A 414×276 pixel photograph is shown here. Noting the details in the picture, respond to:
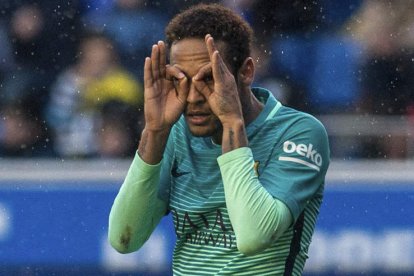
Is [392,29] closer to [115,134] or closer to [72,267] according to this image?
[115,134]

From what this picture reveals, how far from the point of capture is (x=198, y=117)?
4.19 meters

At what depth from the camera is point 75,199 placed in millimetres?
9328

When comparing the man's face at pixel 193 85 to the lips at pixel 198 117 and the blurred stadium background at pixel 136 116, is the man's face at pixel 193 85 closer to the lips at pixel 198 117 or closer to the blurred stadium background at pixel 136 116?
the lips at pixel 198 117

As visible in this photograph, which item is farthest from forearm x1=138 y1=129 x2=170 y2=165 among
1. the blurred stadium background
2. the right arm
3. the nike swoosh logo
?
the blurred stadium background

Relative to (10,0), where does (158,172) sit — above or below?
below

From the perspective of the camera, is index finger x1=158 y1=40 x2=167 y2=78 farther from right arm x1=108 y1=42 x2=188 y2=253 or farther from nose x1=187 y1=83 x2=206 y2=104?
nose x1=187 y1=83 x2=206 y2=104

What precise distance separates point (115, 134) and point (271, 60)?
1253 millimetres

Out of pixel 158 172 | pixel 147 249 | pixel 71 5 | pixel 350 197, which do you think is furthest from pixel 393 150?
pixel 158 172

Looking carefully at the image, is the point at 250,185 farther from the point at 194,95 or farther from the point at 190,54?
the point at 190,54

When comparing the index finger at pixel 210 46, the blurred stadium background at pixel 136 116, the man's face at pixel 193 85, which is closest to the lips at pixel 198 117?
the man's face at pixel 193 85

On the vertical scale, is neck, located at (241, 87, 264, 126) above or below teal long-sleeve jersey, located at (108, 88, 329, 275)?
above

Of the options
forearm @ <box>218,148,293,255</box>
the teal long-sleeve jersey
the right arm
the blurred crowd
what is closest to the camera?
forearm @ <box>218,148,293,255</box>

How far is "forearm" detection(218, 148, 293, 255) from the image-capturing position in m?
4.02

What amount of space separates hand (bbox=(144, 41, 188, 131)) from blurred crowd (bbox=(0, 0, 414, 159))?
5.35m
